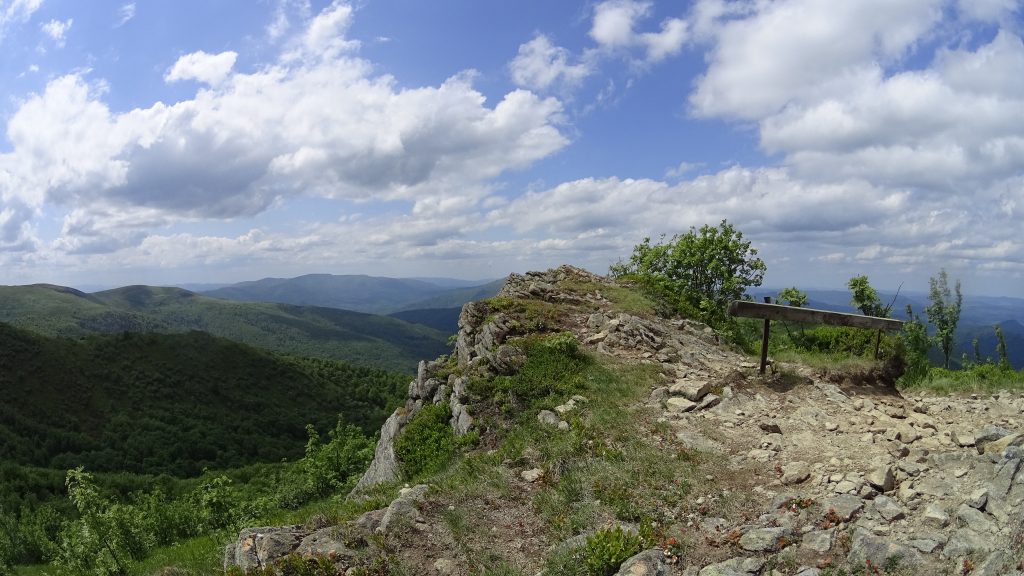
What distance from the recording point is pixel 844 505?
761 centimetres

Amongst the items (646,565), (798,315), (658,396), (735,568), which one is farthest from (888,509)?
(798,315)

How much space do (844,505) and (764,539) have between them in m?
1.46

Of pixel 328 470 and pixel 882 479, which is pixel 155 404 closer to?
pixel 328 470

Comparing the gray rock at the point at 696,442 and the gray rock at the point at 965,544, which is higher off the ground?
the gray rock at the point at 965,544

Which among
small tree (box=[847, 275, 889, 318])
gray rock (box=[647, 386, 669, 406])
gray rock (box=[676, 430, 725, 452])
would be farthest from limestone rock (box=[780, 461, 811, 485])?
small tree (box=[847, 275, 889, 318])

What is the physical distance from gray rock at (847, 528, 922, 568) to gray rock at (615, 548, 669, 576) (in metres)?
2.27

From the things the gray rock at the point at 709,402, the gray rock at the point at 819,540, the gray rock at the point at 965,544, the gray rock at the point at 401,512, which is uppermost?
the gray rock at the point at 709,402

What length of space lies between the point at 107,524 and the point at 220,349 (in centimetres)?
14127

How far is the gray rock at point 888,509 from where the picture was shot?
7137mm

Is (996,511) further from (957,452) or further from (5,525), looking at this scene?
(5,525)

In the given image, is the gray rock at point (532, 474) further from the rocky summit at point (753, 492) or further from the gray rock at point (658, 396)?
the gray rock at point (658, 396)

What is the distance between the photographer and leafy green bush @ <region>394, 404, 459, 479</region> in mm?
12750

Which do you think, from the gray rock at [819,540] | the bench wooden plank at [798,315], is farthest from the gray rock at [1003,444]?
the bench wooden plank at [798,315]

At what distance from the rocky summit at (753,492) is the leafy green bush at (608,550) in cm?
11
